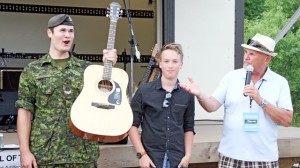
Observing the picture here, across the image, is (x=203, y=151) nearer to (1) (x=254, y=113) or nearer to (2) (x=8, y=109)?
(1) (x=254, y=113)

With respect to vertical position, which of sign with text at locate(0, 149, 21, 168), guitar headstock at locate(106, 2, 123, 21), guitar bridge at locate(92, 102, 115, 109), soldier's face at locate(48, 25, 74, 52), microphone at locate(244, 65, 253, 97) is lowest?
sign with text at locate(0, 149, 21, 168)

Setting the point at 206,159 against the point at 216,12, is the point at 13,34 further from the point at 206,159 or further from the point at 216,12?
the point at 206,159

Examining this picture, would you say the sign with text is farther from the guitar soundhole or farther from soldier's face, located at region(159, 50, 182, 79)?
soldier's face, located at region(159, 50, 182, 79)

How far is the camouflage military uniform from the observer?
3637 millimetres

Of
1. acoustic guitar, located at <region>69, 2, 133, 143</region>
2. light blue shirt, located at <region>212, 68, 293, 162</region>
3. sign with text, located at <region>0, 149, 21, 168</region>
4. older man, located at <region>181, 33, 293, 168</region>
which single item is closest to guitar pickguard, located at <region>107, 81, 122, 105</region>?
acoustic guitar, located at <region>69, 2, 133, 143</region>

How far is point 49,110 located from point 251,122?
144cm

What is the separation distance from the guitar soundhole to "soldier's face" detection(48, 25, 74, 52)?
1.14 feet

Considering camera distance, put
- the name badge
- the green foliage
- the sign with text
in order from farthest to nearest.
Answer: the green foliage < the sign with text < the name badge

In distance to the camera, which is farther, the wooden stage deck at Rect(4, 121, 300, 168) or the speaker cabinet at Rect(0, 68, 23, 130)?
the speaker cabinet at Rect(0, 68, 23, 130)

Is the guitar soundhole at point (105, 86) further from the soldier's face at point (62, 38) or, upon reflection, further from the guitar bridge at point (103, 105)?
the soldier's face at point (62, 38)

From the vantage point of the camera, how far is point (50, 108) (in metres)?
3.66

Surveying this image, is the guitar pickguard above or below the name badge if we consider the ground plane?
above

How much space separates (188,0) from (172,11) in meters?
0.29

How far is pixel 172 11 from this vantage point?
287 inches
